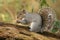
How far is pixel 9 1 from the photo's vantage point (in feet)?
13.1

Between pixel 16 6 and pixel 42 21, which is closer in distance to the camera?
pixel 42 21

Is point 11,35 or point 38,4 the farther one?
point 38,4

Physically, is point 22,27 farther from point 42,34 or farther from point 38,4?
point 38,4

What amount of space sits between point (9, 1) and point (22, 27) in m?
1.35

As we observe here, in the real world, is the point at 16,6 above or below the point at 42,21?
above

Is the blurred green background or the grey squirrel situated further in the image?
the blurred green background

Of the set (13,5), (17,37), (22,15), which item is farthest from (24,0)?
(17,37)

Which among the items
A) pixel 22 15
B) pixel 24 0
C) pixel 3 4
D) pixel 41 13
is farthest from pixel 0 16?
pixel 41 13

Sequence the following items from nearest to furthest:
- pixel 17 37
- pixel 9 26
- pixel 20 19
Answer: pixel 17 37 < pixel 9 26 < pixel 20 19

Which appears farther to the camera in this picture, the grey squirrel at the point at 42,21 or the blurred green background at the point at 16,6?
the blurred green background at the point at 16,6

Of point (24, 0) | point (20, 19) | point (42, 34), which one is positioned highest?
point (24, 0)

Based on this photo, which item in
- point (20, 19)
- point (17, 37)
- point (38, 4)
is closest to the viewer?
point (17, 37)

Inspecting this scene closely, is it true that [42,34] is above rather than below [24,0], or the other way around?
below

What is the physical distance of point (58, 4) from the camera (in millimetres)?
3879
